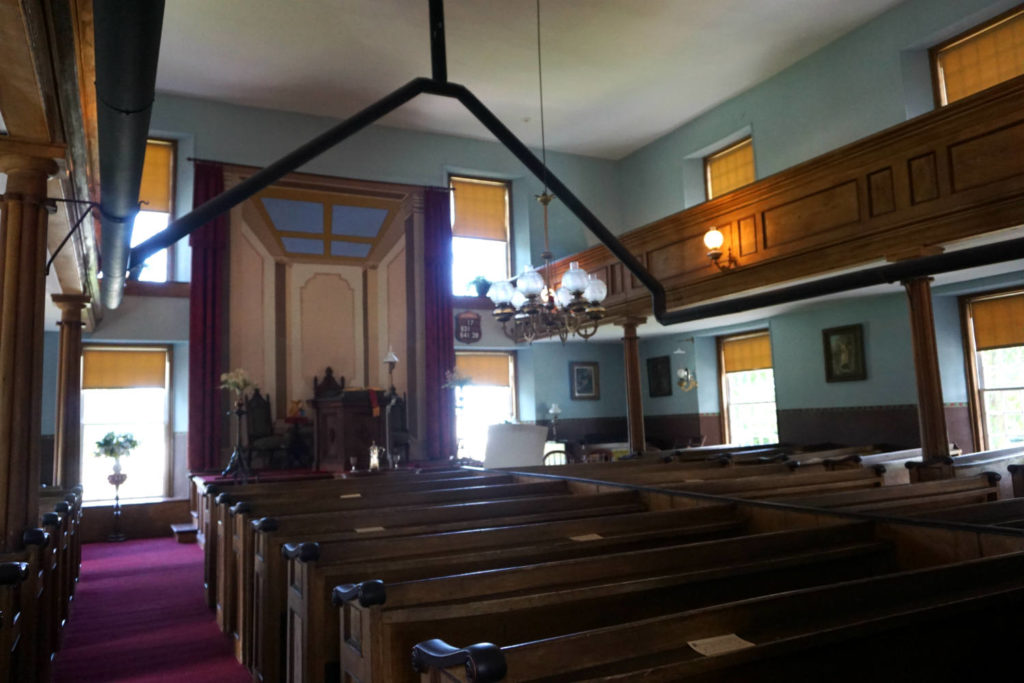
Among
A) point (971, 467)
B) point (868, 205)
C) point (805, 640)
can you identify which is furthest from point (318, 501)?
point (868, 205)

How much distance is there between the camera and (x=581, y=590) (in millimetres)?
2002

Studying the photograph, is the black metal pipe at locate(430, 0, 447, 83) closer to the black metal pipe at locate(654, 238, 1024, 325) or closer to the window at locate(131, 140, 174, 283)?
the black metal pipe at locate(654, 238, 1024, 325)

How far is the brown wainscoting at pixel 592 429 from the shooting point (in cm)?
1209

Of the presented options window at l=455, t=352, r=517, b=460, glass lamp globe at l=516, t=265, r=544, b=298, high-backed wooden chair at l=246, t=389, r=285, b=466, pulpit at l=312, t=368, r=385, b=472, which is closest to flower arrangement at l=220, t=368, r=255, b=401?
high-backed wooden chair at l=246, t=389, r=285, b=466

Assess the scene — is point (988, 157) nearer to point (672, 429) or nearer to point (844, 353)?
point (844, 353)

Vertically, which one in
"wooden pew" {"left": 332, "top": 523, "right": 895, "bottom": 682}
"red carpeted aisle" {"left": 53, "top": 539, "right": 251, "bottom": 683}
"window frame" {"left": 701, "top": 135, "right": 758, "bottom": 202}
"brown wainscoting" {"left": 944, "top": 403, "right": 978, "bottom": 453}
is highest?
"window frame" {"left": 701, "top": 135, "right": 758, "bottom": 202}

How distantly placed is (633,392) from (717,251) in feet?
6.80

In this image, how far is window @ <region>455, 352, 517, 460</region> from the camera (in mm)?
11773

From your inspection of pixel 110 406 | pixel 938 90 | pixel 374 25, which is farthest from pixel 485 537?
pixel 110 406

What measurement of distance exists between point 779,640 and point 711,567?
89 cm

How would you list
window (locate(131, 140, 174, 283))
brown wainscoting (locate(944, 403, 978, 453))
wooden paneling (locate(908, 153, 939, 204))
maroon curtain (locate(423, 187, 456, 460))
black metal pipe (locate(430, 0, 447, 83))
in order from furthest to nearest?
maroon curtain (locate(423, 187, 456, 460)), window (locate(131, 140, 174, 283)), brown wainscoting (locate(944, 403, 978, 453)), wooden paneling (locate(908, 153, 939, 204)), black metal pipe (locate(430, 0, 447, 83))

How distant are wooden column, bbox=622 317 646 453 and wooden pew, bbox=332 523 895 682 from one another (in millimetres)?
5733

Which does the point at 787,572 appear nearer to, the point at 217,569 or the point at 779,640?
the point at 779,640

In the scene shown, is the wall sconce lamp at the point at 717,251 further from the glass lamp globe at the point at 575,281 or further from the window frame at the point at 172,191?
the window frame at the point at 172,191
